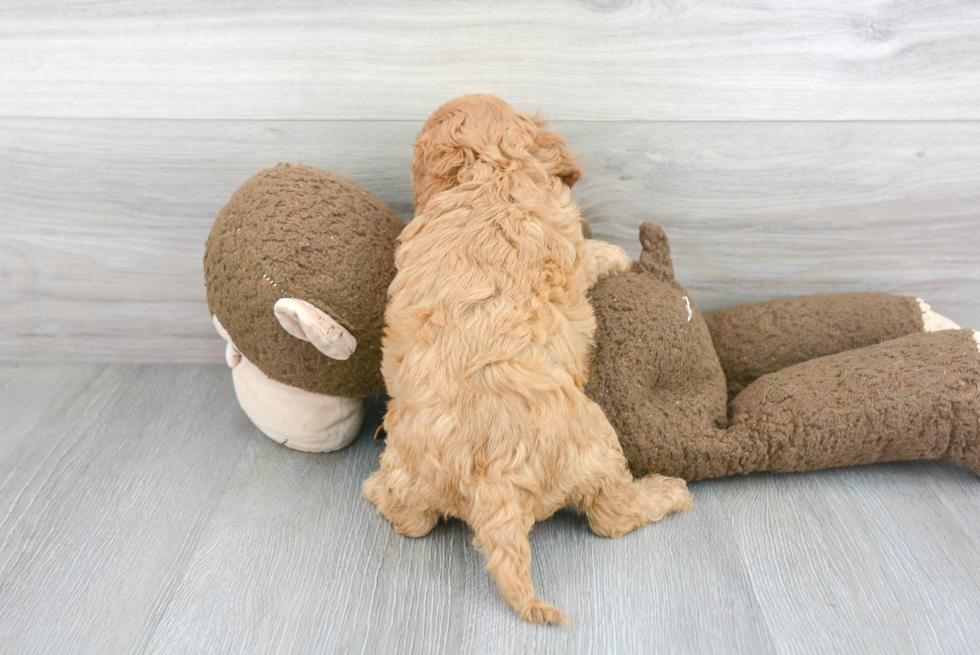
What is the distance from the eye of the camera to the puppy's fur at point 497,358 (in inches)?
37.9

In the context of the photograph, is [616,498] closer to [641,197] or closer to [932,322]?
[641,197]

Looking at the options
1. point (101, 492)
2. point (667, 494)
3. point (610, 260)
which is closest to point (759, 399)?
point (667, 494)

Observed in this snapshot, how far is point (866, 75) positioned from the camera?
1.34 meters

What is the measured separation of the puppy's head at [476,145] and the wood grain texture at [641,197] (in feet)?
0.87

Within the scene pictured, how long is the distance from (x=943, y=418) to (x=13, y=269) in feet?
6.33

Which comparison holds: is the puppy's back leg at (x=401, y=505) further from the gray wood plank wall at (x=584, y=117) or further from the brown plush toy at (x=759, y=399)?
the gray wood plank wall at (x=584, y=117)

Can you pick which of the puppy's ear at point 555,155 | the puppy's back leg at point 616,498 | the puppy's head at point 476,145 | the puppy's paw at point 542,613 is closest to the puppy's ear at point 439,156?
the puppy's head at point 476,145

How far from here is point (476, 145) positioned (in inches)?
41.9

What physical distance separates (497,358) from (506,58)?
2.20 feet

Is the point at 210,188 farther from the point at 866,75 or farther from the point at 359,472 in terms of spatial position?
the point at 866,75

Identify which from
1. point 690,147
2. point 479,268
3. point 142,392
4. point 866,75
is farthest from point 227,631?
point 866,75

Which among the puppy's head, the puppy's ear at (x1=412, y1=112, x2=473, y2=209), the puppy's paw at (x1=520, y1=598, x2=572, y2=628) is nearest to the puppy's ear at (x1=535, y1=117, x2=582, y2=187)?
the puppy's head

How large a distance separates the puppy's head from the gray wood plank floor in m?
0.58

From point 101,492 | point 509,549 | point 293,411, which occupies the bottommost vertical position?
point 101,492
